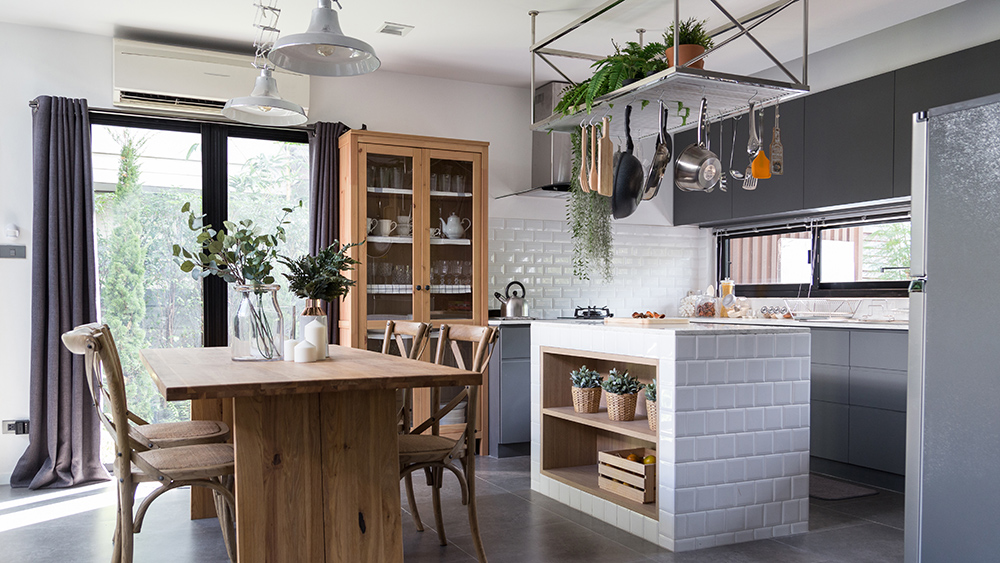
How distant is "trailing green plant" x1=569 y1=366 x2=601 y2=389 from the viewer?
11.9ft

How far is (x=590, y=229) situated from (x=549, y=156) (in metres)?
0.82

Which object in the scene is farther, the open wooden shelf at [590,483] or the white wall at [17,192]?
the white wall at [17,192]

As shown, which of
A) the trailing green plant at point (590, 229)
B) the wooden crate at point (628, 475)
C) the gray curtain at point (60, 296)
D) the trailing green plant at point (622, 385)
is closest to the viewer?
the wooden crate at point (628, 475)

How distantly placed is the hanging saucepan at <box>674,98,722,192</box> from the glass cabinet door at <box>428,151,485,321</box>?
2016 millimetres

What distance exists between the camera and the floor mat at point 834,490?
388 centimetres

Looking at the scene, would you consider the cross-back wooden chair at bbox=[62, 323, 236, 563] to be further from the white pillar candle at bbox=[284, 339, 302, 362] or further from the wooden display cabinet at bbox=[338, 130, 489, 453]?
the wooden display cabinet at bbox=[338, 130, 489, 453]

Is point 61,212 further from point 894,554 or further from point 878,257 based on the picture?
point 878,257

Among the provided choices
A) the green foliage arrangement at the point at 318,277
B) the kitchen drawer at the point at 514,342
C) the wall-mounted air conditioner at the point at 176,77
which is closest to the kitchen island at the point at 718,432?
the green foliage arrangement at the point at 318,277

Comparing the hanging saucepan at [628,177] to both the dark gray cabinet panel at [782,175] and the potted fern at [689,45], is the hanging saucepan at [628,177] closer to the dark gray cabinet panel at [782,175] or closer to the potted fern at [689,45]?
the potted fern at [689,45]

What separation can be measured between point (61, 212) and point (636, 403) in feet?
10.5

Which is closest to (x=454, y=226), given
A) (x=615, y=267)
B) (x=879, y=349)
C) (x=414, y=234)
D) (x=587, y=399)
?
(x=414, y=234)

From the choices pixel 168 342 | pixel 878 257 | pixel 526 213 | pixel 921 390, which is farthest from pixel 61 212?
pixel 878 257

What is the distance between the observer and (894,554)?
302cm

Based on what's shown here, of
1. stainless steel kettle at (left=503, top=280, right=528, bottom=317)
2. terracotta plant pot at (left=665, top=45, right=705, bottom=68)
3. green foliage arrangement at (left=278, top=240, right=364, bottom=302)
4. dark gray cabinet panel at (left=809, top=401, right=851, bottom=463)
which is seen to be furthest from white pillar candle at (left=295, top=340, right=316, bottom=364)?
dark gray cabinet panel at (left=809, top=401, right=851, bottom=463)
